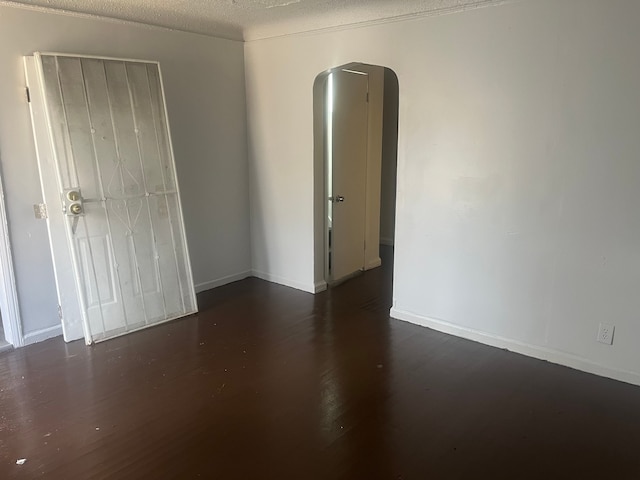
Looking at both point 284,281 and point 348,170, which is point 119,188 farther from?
point 348,170

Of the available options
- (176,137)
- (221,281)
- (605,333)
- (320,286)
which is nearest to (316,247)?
(320,286)

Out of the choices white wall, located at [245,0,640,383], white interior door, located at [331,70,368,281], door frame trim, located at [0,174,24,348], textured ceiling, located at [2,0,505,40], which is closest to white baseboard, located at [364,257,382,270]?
white interior door, located at [331,70,368,281]

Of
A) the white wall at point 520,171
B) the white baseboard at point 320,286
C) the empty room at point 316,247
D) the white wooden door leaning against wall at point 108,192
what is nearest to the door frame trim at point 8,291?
the empty room at point 316,247

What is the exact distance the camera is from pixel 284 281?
5.06m

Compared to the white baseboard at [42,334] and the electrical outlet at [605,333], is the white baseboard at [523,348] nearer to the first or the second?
the electrical outlet at [605,333]

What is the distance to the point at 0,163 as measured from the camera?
3.40 m

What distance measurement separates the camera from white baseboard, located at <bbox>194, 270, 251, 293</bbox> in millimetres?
4820

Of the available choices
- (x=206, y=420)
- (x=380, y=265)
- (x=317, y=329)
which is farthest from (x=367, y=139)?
(x=206, y=420)

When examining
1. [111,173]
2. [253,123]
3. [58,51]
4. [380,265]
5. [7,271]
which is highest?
[58,51]

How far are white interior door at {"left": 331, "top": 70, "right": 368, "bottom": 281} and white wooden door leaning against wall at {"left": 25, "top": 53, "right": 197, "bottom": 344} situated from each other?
1.56 m

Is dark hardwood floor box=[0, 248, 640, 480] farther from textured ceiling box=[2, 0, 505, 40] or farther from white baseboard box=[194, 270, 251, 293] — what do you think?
textured ceiling box=[2, 0, 505, 40]

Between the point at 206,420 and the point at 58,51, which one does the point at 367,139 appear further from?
the point at 206,420

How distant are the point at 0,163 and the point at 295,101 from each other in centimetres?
238

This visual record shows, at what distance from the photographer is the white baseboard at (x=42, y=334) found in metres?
3.66
